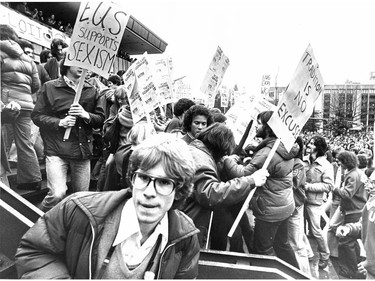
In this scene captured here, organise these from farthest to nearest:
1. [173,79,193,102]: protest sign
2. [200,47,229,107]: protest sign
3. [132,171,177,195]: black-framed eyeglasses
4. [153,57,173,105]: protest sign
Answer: [173,79,193,102]: protest sign
[200,47,229,107]: protest sign
[153,57,173,105]: protest sign
[132,171,177,195]: black-framed eyeglasses

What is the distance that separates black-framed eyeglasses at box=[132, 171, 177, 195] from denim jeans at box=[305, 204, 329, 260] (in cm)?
359

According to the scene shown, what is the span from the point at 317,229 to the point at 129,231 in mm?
3692

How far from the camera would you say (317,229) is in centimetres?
448

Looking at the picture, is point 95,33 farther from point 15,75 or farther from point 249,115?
point 249,115

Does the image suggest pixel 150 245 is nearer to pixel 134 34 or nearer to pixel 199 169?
pixel 199 169

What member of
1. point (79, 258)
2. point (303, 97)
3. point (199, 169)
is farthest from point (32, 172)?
point (303, 97)

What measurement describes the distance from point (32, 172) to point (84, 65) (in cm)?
115

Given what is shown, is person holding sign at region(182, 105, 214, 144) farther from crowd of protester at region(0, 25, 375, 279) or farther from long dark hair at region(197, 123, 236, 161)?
long dark hair at region(197, 123, 236, 161)

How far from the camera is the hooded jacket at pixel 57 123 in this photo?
281cm

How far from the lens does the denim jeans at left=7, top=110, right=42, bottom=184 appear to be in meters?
3.12

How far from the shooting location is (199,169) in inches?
93.7

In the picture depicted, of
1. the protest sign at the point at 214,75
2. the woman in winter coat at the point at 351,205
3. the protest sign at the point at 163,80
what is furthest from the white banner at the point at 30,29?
the woman in winter coat at the point at 351,205

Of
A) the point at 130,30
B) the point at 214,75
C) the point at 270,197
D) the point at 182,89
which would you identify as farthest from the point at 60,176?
the point at 130,30

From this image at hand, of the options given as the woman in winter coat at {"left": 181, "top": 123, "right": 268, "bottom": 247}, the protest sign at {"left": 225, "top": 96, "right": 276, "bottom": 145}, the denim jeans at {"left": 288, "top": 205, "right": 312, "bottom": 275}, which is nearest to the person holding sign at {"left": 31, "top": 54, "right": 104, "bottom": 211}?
the woman in winter coat at {"left": 181, "top": 123, "right": 268, "bottom": 247}
